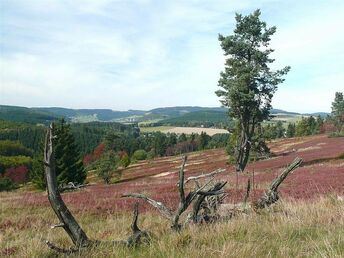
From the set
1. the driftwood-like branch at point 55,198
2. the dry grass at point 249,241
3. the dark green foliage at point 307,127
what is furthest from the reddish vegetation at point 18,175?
the driftwood-like branch at point 55,198

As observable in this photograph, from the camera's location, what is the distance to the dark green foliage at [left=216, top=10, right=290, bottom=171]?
3347 cm

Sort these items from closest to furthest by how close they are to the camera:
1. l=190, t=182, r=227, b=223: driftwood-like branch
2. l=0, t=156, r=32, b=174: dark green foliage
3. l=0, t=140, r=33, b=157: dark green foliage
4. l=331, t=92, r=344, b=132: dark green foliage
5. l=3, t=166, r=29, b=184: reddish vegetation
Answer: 1. l=190, t=182, r=227, b=223: driftwood-like branch
2. l=331, t=92, r=344, b=132: dark green foliage
3. l=3, t=166, r=29, b=184: reddish vegetation
4. l=0, t=156, r=32, b=174: dark green foliage
5. l=0, t=140, r=33, b=157: dark green foliage

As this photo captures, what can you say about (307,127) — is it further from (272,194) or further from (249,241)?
(249,241)

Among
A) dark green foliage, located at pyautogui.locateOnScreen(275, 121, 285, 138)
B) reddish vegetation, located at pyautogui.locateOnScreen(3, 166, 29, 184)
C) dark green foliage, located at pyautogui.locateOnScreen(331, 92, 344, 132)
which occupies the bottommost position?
reddish vegetation, located at pyautogui.locateOnScreen(3, 166, 29, 184)

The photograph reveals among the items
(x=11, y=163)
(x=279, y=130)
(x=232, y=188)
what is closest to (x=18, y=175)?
(x=11, y=163)

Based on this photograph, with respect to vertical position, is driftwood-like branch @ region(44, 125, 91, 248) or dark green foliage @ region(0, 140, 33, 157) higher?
driftwood-like branch @ region(44, 125, 91, 248)

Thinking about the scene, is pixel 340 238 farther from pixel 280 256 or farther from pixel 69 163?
pixel 69 163

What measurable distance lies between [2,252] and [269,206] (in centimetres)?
464

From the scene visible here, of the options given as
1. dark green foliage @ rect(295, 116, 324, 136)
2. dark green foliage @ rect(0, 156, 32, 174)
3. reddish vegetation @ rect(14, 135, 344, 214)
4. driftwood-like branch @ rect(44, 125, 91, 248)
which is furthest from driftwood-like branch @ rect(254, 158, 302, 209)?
dark green foliage @ rect(0, 156, 32, 174)

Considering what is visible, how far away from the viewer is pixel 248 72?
3378 centimetres

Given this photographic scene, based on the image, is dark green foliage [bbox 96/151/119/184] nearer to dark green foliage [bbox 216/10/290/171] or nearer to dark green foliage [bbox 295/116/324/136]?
dark green foliage [bbox 216/10/290/171]

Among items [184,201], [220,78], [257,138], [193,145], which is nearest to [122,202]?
[184,201]

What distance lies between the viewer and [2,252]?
5.41 metres

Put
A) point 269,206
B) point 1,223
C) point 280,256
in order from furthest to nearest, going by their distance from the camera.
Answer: point 1,223
point 269,206
point 280,256
